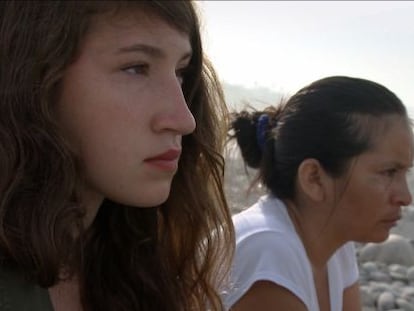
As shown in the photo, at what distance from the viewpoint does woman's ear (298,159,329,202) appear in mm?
2449

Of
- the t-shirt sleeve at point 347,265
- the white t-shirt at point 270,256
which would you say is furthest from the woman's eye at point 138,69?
the t-shirt sleeve at point 347,265

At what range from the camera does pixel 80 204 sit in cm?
150

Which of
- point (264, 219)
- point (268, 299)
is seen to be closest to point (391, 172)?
point (264, 219)

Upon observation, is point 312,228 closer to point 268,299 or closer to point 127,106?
point 268,299

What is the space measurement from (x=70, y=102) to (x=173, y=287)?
59 cm

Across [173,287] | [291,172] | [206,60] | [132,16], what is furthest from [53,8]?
[291,172]

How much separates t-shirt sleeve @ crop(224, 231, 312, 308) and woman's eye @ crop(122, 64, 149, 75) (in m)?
0.99

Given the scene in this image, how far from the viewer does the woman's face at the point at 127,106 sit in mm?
1412

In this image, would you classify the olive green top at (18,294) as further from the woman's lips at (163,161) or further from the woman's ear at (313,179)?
the woman's ear at (313,179)

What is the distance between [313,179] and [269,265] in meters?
0.35

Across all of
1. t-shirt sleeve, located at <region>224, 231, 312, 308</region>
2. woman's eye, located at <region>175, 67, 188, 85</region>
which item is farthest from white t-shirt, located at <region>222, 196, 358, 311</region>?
woman's eye, located at <region>175, 67, 188, 85</region>

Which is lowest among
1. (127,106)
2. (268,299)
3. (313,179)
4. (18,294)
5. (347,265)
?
(347,265)

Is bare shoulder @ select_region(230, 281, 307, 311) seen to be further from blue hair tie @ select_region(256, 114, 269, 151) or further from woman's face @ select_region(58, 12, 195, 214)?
woman's face @ select_region(58, 12, 195, 214)

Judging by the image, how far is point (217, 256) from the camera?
1928mm
